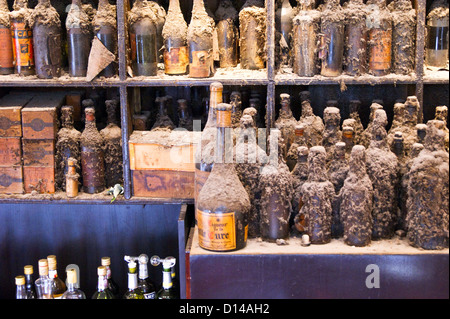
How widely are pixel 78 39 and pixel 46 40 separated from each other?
131 mm

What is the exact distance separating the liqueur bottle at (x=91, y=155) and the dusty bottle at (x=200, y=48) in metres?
0.47

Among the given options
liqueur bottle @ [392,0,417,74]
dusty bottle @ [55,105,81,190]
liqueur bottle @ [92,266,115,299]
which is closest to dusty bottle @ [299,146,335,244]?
liqueur bottle @ [392,0,417,74]

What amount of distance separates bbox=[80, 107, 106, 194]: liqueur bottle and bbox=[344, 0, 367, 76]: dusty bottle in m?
1.07

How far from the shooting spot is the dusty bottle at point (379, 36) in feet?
7.18

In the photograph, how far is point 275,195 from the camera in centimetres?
201

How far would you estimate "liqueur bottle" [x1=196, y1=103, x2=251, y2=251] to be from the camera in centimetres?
→ 191

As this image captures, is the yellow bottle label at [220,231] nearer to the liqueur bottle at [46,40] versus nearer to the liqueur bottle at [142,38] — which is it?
the liqueur bottle at [142,38]

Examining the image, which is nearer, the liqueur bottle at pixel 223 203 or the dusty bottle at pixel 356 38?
the liqueur bottle at pixel 223 203

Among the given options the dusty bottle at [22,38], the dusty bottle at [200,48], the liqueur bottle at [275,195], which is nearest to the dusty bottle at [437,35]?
the liqueur bottle at [275,195]

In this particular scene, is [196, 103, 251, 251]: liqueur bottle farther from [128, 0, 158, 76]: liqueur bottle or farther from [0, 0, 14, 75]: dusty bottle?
[0, 0, 14, 75]: dusty bottle

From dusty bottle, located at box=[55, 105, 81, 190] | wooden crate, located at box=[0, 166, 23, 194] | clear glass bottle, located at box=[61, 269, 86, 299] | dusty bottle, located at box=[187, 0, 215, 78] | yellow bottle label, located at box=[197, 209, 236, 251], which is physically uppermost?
dusty bottle, located at box=[187, 0, 215, 78]

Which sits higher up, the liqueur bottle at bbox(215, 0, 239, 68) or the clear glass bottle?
the liqueur bottle at bbox(215, 0, 239, 68)

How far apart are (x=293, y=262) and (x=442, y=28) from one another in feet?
3.80
